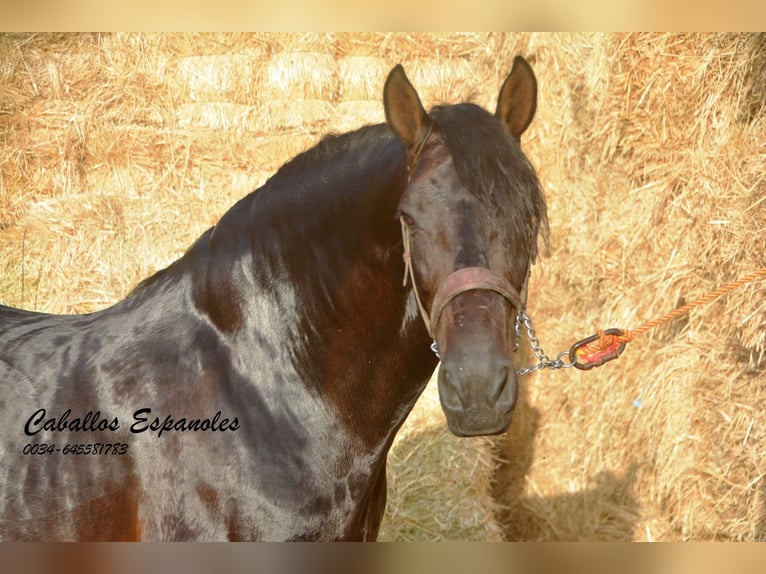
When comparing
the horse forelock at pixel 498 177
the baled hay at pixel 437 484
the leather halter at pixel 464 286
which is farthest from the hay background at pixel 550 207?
the leather halter at pixel 464 286

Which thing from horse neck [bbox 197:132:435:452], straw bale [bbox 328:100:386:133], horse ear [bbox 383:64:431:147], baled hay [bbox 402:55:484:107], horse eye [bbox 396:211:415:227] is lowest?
horse neck [bbox 197:132:435:452]

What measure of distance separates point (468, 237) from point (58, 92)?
4.37m

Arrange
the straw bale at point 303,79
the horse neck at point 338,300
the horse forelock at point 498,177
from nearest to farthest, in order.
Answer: the horse forelock at point 498,177 → the horse neck at point 338,300 → the straw bale at point 303,79

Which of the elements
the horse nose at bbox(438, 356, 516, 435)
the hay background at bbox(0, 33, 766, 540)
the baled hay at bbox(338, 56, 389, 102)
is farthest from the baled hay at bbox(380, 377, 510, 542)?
the horse nose at bbox(438, 356, 516, 435)

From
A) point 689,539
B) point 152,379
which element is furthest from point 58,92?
point 689,539

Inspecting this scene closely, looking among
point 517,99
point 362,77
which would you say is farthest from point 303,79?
point 517,99

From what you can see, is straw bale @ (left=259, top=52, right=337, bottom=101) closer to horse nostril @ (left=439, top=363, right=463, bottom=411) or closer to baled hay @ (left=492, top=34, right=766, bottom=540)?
baled hay @ (left=492, top=34, right=766, bottom=540)

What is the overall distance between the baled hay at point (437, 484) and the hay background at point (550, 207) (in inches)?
0.5

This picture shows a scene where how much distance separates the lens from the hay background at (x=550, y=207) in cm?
438

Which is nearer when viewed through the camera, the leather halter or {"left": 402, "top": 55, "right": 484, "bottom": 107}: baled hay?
the leather halter

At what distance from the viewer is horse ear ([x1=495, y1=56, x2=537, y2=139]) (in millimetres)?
2523

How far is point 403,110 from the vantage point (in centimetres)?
245

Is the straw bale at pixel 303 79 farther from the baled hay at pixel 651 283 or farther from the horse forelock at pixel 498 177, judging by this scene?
the horse forelock at pixel 498 177
